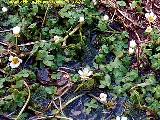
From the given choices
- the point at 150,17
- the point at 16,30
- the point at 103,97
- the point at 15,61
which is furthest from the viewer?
the point at 150,17

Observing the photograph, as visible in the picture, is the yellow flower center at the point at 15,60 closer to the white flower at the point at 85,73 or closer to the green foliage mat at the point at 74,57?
the green foliage mat at the point at 74,57

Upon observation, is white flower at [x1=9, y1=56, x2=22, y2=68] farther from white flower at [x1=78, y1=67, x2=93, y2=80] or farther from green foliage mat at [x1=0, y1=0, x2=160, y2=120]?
white flower at [x1=78, y1=67, x2=93, y2=80]

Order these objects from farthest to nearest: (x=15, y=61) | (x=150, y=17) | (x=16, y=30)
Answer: (x=150, y=17)
(x=16, y=30)
(x=15, y=61)

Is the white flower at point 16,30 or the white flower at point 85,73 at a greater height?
the white flower at point 16,30

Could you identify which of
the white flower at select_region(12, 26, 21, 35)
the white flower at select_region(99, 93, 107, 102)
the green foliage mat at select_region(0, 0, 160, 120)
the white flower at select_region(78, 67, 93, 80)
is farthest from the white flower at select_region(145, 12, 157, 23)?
the white flower at select_region(12, 26, 21, 35)

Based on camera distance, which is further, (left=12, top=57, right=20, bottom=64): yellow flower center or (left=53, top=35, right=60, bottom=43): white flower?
(left=53, top=35, right=60, bottom=43): white flower

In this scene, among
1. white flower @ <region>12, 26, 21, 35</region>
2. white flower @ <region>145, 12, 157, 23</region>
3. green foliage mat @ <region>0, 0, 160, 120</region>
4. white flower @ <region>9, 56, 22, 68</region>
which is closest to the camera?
green foliage mat @ <region>0, 0, 160, 120</region>

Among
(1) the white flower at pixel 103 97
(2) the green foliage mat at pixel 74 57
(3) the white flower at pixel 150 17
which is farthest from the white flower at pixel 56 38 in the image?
(3) the white flower at pixel 150 17

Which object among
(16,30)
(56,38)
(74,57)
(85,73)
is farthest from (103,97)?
(16,30)

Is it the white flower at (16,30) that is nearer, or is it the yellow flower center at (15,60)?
the yellow flower center at (15,60)

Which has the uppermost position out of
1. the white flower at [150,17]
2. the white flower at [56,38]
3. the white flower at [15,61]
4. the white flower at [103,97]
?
the white flower at [150,17]

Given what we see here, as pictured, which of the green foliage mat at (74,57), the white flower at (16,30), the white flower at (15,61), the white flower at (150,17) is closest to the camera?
the green foliage mat at (74,57)

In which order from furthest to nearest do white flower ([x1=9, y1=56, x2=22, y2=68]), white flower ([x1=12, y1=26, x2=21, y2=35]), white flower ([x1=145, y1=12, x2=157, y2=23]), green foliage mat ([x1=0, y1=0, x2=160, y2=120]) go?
1. white flower ([x1=145, y1=12, x2=157, y2=23])
2. white flower ([x1=12, y1=26, x2=21, y2=35])
3. white flower ([x1=9, y1=56, x2=22, y2=68])
4. green foliage mat ([x1=0, y1=0, x2=160, y2=120])

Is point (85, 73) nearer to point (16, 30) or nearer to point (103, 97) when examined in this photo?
point (103, 97)
